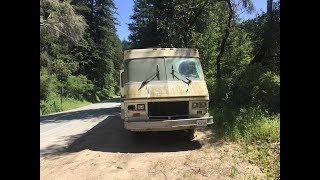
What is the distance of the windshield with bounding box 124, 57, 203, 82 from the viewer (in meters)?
11.4

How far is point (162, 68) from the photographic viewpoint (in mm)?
11516

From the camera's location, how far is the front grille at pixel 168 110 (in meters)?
10.6

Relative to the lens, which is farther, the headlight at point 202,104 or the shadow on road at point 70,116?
the shadow on road at point 70,116

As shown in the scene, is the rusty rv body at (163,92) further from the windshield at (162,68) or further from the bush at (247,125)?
the bush at (247,125)

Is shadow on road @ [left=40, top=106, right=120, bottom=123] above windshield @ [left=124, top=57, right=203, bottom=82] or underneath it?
underneath

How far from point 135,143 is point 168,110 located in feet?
5.53

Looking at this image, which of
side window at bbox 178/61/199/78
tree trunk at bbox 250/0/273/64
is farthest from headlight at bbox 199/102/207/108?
tree trunk at bbox 250/0/273/64

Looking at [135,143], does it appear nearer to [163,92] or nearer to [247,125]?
[163,92]

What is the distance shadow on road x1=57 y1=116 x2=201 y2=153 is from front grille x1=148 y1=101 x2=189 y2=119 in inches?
35.3

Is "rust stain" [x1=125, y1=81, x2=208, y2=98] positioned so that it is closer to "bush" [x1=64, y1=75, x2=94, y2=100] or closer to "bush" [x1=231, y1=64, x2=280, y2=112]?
"bush" [x1=231, y1=64, x2=280, y2=112]

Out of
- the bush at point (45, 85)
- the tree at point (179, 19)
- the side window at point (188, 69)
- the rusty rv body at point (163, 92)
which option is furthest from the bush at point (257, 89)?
the bush at point (45, 85)

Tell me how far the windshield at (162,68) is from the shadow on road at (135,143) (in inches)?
73.1

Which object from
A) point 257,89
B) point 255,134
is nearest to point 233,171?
point 255,134
